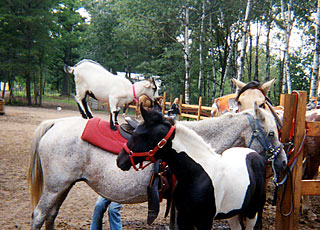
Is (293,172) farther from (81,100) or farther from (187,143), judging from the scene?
(81,100)

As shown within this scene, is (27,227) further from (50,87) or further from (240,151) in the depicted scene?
(50,87)

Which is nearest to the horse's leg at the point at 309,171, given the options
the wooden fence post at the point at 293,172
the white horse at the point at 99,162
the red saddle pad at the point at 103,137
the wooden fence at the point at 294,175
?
the wooden fence at the point at 294,175

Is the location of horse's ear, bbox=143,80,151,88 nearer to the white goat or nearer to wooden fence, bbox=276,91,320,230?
the white goat

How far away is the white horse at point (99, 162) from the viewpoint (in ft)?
9.52

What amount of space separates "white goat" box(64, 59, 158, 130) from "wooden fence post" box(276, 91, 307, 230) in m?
1.98

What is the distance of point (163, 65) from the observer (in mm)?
25922

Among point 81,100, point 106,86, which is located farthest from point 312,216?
point 81,100

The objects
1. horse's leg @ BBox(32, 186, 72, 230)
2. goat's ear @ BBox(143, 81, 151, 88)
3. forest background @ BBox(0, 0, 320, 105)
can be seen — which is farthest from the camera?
forest background @ BBox(0, 0, 320, 105)

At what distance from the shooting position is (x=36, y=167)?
10.8 ft

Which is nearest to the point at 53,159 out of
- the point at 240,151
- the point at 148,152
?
the point at 148,152

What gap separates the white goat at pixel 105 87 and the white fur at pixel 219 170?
6.01ft

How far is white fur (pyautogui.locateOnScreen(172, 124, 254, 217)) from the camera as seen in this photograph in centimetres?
243

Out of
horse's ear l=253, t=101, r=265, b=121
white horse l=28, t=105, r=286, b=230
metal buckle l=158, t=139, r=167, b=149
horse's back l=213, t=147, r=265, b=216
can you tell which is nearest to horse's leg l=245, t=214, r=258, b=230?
horse's back l=213, t=147, r=265, b=216

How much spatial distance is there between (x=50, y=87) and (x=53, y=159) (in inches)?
2156
